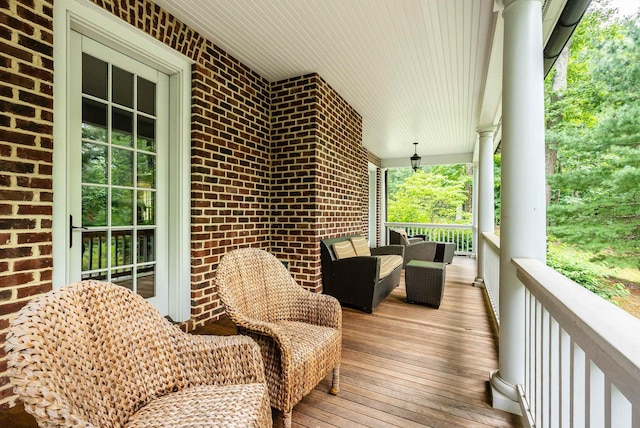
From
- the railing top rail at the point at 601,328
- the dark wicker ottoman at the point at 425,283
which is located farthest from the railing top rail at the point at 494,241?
the railing top rail at the point at 601,328

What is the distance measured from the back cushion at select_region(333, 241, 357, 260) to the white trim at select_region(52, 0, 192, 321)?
5.19ft

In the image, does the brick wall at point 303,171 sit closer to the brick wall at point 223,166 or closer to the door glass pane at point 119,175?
the brick wall at point 223,166

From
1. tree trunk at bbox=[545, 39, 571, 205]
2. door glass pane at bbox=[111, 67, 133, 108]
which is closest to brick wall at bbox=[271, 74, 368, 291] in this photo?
door glass pane at bbox=[111, 67, 133, 108]

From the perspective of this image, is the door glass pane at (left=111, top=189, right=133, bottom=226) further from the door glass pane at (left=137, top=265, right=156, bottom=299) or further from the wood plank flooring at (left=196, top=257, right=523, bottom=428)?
the wood plank flooring at (left=196, top=257, right=523, bottom=428)

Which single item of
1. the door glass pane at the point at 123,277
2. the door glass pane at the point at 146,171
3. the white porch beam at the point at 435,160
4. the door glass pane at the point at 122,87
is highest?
the white porch beam at the point at 435,160

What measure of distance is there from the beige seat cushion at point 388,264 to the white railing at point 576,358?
1.75m

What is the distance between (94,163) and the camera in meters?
2.04

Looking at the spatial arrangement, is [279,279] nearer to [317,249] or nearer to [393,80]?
[317,249]

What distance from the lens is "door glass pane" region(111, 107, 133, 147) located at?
2162 millimetres

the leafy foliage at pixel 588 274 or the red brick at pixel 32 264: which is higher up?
the red brick at pixel 32 264

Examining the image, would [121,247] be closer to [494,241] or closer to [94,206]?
[94,206]

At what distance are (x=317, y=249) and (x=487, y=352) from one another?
1.87 m

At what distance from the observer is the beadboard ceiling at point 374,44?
219 cm

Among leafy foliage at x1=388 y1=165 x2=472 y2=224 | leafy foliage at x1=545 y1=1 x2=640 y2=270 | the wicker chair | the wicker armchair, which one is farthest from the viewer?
leafy foliage at x1=388 y1=165 x2=472 y2=224
